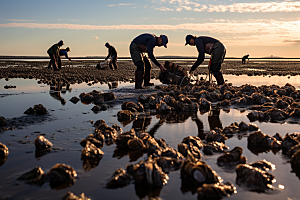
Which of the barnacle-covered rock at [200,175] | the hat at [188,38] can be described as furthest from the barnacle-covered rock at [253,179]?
the hat at [188,38]

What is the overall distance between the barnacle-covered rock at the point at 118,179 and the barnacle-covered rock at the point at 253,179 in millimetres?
1384

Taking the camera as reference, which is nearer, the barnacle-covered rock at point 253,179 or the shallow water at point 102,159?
the shallow water at point 102,159

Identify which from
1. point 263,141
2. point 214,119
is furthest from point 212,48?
point 263,141

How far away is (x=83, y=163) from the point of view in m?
4.02

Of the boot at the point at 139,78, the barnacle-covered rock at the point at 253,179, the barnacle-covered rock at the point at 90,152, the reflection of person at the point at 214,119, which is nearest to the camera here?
the barnacle-covered rock at the point at 253,179

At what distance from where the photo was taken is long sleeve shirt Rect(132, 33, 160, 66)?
10836mm

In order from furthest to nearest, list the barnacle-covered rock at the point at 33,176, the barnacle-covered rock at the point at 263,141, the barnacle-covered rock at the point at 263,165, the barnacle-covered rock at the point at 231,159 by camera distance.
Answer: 1. the barnacle-covered rock at the point at 263,141
2. the barnacle-covered rock at the point at 231,159
3. the barnacle-covered rock at the point at 263,165
4. the barnacle-covered rock at the point at 33,176

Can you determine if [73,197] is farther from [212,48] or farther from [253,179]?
[212,48]

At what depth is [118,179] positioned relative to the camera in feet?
11.2

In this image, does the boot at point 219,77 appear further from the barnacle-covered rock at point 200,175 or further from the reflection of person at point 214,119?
the barnacle-covered rock at point 200,175

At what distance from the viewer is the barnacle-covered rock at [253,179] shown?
331cm

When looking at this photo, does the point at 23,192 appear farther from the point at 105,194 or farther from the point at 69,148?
the point at 69,148

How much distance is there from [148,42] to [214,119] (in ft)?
16.4

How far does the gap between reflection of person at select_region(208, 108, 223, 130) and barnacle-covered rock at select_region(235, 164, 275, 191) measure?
281cm
